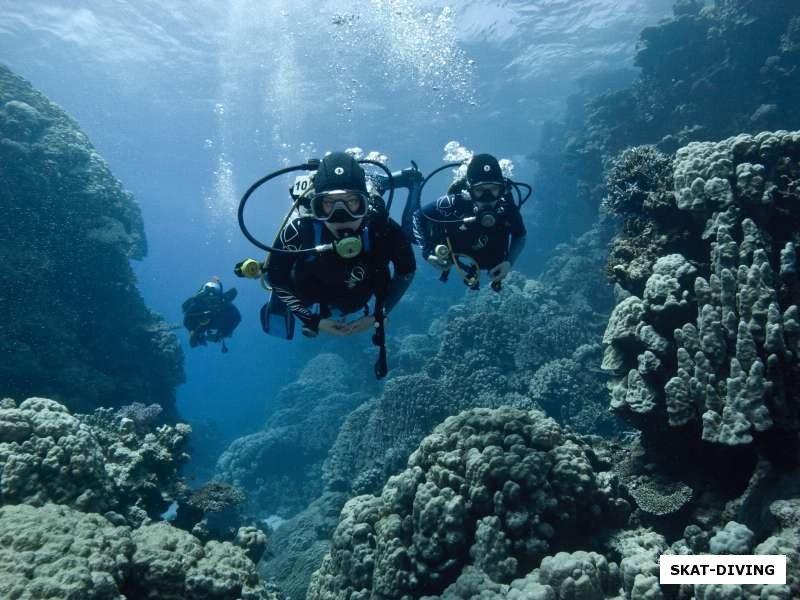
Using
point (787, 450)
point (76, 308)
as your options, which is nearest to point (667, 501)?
point (787, 450)

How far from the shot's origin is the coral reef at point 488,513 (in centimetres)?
463

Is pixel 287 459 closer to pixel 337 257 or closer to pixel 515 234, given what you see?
pixel 515 234

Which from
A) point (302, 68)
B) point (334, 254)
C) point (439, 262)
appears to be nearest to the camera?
point (334, 254)

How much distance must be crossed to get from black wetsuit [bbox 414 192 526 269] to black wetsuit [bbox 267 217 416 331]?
161cm

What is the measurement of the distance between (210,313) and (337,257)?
832 centimetres

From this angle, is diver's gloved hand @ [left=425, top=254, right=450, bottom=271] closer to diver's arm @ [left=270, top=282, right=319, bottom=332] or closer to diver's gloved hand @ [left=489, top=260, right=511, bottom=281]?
diver's gloved hand @ [left=489, top=260, right=511, bottom=281]

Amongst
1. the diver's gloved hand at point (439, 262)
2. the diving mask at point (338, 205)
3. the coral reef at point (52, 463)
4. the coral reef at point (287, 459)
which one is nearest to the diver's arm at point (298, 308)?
the diving mask at point (338, 205)

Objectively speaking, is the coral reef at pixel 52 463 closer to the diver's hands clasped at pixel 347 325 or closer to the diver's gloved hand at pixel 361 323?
the diver's hands clasped at pixel 347 325

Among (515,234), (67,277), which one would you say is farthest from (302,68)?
(515,234)

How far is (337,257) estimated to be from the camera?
463 centimetres

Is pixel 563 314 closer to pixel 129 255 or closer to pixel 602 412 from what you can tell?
pixel 602 412

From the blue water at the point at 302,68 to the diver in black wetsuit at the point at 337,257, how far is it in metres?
20.7

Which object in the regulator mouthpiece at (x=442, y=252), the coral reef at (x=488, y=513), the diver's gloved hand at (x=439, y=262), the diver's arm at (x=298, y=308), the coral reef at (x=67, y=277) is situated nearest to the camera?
the coral reef at (x=488, y=513)

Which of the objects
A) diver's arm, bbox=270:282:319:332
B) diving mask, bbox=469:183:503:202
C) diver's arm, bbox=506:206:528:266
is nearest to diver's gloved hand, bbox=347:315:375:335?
diver's arm, bbox=270:282:319:332
